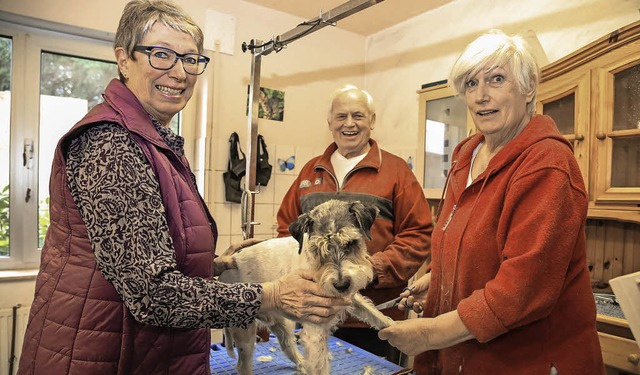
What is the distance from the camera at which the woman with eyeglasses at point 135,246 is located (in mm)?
1087

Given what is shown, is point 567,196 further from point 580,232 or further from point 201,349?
point 201,349

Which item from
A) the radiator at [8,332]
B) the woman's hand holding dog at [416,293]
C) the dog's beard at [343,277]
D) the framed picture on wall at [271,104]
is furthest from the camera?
the framed picture on wall at [271,104]

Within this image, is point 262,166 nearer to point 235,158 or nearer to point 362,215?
point 235,158

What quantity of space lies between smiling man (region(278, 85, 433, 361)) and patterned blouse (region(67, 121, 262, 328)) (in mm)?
1329

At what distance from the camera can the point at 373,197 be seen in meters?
2.47

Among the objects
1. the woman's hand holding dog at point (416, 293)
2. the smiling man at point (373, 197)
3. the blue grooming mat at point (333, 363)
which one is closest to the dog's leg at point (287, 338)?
the blue grooming mat at point (333, 363)

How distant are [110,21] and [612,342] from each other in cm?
429

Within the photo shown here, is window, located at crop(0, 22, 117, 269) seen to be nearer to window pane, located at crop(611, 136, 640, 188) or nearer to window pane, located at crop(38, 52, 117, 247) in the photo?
window pane, located at crop(38, 52, 117, 247)

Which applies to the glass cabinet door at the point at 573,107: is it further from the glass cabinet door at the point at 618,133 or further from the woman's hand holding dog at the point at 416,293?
the woman's hand holding dog at the point at 416,293

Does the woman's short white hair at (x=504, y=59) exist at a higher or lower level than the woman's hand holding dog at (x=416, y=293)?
higher

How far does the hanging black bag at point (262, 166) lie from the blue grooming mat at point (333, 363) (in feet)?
7.23

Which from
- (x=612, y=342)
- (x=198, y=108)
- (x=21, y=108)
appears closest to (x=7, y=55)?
(x=21, y=108)

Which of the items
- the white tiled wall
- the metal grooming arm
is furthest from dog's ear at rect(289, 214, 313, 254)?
the white tiled wall

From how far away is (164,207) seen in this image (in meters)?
1.17
